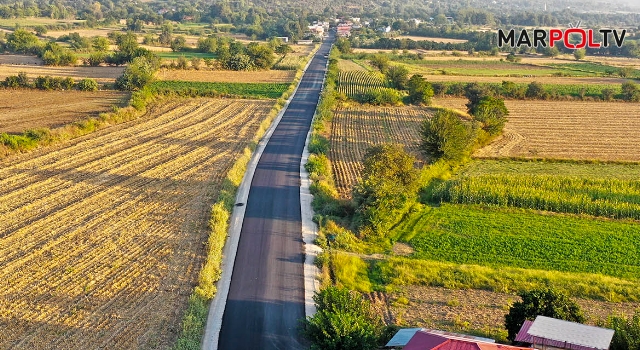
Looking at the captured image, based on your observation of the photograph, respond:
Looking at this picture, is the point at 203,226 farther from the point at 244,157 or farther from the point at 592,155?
the point at 592,155

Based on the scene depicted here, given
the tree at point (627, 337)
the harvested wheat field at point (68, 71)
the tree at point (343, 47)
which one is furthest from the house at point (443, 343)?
the tree at point (343, 47)

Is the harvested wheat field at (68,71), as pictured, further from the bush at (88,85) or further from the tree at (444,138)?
the tree at (444,138)

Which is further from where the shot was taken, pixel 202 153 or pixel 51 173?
pixel 202 153

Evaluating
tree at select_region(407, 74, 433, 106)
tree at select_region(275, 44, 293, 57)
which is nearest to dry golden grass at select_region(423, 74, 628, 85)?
tree at select_region(407, 74, 433, 106)

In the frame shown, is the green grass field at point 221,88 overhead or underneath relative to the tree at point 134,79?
underneath

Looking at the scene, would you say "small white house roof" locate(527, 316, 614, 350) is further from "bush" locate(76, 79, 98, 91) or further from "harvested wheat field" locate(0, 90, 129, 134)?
"bush" locate(76, 79, 98, 91)

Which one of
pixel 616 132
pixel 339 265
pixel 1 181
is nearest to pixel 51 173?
pixel 1 181

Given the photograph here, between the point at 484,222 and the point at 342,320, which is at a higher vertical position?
the point at 342,320
